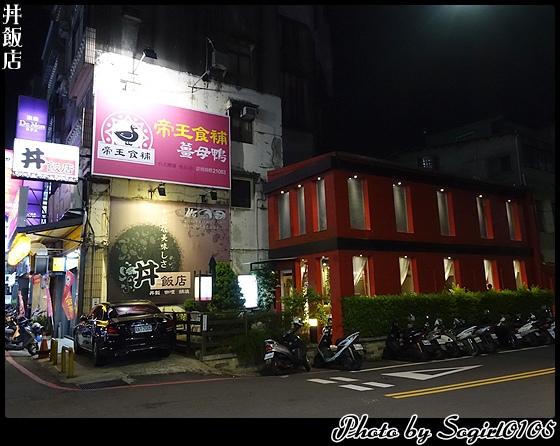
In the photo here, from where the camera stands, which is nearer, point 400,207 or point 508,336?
point 508,336

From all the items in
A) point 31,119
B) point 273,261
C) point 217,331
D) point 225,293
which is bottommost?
point 217,331

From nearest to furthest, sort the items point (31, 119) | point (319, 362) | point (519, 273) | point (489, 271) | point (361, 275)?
point (319, 362) < point (361, 275) < point (489, 271) < point (519, 273) < point (31, 119)

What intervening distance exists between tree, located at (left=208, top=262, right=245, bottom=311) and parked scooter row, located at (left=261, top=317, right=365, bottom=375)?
8.37ft

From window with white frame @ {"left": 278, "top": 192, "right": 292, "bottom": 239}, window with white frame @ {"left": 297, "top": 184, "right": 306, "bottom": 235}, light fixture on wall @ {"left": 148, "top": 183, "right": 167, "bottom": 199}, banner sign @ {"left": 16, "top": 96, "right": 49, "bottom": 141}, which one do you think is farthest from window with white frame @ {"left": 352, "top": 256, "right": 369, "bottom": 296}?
banner sign @ {"left": 16, "top": 96, "right": 49, "bottom": 141}

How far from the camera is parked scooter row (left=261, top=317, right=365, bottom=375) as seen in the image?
35.1ft

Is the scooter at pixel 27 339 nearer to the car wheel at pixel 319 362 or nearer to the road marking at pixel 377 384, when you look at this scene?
the car wheel at pixel 319 362

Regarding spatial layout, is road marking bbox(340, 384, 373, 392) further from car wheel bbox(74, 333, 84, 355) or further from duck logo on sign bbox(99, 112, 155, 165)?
duck logo on sign bbox(99, 112, 155, 165)

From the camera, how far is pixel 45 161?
14.1 m

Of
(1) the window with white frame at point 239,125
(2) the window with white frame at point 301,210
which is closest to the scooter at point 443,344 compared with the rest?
(2) the window with white frame at point 301,210

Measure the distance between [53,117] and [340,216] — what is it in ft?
60.5

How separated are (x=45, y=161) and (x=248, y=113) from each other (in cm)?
880

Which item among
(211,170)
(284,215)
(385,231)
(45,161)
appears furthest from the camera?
(284,215)

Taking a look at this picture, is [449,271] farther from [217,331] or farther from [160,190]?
[160,190]

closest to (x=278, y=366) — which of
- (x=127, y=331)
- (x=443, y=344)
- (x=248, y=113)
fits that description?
(x=127, y=331)
